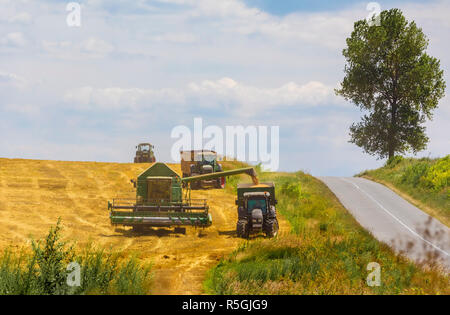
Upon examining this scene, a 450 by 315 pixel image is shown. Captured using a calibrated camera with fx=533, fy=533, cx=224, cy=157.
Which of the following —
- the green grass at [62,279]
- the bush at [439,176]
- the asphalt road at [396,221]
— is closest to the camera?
the green grass at [62,279]

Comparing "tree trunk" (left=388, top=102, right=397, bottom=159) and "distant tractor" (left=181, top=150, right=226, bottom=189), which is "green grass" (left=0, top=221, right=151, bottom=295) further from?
"tree trunk" (left=388, top=102, right=397, bottom=159)

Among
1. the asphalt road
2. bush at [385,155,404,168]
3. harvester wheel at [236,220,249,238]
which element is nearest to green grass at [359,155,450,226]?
bush at [385,155,404,168]

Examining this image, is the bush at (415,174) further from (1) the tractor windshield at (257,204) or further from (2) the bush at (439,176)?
(1) the tractor windshield at (257,204)

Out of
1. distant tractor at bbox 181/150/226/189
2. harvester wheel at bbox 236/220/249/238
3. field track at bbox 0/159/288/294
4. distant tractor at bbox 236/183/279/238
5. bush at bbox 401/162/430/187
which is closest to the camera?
field track at bbox 0/159/288/294

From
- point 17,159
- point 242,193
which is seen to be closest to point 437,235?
point 242,193

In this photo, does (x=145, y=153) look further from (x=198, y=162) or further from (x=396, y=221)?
(x=396, y=221)

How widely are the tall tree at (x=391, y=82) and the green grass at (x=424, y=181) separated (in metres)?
3.61

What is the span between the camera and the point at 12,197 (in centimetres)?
3644

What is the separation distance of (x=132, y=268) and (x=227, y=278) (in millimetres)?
2824

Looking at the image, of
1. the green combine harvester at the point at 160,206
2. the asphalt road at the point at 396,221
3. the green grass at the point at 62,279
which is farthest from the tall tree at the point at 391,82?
the green grass at the point at 62,279

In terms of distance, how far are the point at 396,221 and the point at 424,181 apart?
1193 cm

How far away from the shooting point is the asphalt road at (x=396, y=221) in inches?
1136

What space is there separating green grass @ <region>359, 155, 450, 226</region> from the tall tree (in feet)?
11.9

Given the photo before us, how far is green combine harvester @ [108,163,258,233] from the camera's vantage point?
2547 cm
